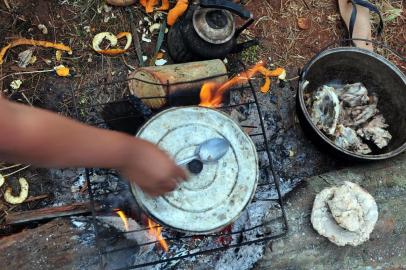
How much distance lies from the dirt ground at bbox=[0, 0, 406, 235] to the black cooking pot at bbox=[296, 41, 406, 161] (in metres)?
0.42

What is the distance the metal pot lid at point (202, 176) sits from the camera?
2877 millimetres

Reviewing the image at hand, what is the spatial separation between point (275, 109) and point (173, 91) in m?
1.12

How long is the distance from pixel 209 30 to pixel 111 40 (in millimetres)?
1138

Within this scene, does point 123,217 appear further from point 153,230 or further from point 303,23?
point 303,23

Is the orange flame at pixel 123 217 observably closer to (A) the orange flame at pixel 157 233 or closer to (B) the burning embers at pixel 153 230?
(B) the burning embers at pixel 153 230

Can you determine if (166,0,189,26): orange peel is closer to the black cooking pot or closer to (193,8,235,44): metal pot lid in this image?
(193,8,235,44): metal pot lid

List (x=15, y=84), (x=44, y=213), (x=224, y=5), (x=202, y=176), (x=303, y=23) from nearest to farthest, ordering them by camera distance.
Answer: (x=202, y=176)
(x=224, y=5)
(x=44, y=213)
(x=15, y=84)
(x=303, y=23)

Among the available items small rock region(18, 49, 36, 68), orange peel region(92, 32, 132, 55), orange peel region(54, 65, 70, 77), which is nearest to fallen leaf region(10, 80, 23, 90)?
small rock region(18, 49, 36, 68)

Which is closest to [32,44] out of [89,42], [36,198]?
[89,42]

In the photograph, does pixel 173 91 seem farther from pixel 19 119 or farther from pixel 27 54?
pixel 19 119

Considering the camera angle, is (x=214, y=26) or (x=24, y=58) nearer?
(x=214, y=26)

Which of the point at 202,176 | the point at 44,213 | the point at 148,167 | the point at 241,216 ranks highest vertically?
the point at 148,167

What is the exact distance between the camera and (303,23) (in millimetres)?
4684

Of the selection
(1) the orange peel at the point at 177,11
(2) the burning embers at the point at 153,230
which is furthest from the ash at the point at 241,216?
(1) the orange peel at the point at 177,11
